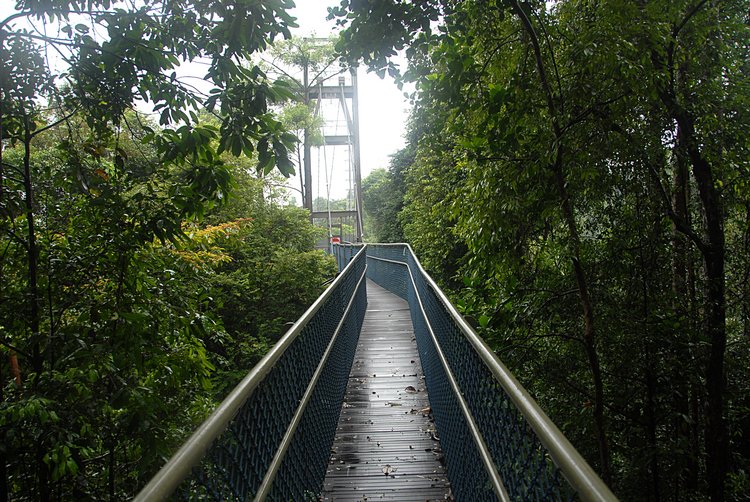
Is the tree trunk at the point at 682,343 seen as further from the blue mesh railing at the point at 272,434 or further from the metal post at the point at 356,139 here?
the metal post at the point at 356,139

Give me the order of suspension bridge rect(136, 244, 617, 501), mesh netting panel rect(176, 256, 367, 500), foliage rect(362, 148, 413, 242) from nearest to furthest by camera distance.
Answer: suspension bridge rect(136, 244, 617, 501) → mesh netting panel rect(176, 256, 367, 500) → foliage rect(362, 148, 413, 242)

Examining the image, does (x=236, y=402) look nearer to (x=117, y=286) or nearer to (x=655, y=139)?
(x=117, y=286)

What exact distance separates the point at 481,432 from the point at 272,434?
997mm

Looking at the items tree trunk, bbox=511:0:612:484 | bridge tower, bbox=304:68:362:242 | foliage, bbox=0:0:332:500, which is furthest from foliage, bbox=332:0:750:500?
bridge tower, bbox=304:68:362:242

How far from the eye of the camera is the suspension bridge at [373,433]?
1444mm

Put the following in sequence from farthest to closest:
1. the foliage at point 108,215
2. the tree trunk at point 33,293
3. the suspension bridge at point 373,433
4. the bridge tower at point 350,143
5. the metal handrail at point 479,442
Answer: the bridge tower at point 350,143 → the tree trunk at point 33,293 → the foliage at point 108,215 → the metal handrail at point 479,442 → the suspension bridge at point 373,433

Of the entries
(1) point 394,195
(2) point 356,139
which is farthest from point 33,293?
(2) point 356,139

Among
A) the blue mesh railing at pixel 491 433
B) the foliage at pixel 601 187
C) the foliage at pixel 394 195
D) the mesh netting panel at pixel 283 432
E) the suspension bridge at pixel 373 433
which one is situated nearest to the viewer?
the blue mesh railing at pixel 491 433

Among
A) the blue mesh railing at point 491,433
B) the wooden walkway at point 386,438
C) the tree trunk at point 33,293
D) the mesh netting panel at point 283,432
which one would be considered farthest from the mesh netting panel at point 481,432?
the tree trunk at point 33,293

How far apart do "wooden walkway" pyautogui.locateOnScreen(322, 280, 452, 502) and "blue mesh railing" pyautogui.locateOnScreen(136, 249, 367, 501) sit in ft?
0.68

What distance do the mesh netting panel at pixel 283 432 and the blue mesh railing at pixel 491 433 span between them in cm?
88

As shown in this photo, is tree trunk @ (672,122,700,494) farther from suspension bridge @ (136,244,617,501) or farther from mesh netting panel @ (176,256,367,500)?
mesh netting panel @ (176,256,367,500)

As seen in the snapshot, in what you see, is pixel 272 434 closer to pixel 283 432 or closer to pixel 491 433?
pixel 283 432

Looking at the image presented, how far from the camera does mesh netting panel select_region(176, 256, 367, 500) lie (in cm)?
156
